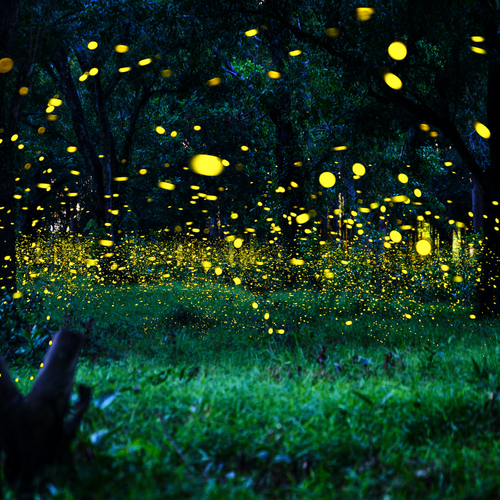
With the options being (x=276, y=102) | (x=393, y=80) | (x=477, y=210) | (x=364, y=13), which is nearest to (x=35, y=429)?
(x=393, y=80)

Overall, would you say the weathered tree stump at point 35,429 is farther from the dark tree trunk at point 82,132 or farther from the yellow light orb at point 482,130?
the dark tree trunk at point 82,132

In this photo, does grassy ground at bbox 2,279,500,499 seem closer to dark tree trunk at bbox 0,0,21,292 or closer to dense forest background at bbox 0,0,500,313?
dark tree trunk at bbox 0,0,21,292

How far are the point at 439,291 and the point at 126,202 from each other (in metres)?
9.19

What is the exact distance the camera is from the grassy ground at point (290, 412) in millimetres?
2393

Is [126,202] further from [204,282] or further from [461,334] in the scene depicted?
[461,334]

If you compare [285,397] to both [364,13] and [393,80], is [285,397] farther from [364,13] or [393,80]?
[364,13]

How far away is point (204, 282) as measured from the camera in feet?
37.9

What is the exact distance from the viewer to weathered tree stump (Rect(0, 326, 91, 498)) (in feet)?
7.45

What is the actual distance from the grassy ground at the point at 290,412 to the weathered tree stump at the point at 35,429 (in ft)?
0.45

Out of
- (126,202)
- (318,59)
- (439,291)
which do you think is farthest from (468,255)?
(126,202)

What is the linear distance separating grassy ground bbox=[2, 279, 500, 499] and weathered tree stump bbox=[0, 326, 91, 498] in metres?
0.14

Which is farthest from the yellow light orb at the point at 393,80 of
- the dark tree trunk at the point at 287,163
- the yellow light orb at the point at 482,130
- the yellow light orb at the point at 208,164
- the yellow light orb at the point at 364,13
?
the yellow light orb at the point at 208,164

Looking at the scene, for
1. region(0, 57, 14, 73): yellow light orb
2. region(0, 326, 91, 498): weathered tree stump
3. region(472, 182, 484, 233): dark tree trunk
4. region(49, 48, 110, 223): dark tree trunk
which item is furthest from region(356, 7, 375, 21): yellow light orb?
region(472, 182, 484, 233): dark tree trunk

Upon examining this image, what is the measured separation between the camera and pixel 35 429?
230 cm
